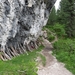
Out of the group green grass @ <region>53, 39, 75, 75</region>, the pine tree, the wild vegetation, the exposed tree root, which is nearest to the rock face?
the exposed tree root

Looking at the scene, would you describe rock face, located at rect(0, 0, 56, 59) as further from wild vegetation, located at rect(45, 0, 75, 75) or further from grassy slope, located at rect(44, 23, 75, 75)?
wild vegetation, located at rect(45, 0, 75, 75)

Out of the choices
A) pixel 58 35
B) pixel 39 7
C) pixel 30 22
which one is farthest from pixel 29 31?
pixel 58 35

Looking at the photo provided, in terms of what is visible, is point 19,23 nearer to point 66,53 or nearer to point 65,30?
point 66,53

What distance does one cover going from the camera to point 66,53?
105 ft

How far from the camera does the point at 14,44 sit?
104 feet

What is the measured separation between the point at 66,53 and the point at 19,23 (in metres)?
8.09

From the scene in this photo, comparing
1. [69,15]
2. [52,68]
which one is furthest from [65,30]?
[52,68]

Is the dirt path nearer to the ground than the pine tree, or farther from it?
nearer to the ground

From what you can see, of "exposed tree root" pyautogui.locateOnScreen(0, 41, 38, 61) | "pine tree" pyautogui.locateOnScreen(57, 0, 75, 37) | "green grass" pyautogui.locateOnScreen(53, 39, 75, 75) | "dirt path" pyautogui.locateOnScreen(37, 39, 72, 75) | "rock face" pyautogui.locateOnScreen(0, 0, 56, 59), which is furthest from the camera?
"pine tree" pyautogui.locateOnScreen(57, 0, 75, 37)

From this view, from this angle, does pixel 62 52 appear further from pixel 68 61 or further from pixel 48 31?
pixel 48 31

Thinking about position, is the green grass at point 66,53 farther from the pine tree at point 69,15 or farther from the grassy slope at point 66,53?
the pine tree at point 69,15

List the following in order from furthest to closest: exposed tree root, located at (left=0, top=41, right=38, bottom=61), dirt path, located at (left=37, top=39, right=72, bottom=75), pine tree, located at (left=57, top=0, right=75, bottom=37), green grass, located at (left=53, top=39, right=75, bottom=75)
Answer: pine tree, located at (left=57, top=0, right=75, bottom=37)
green grass, located at (left=53, top=39, right=75, bottom=75)
exposed tree root, located at (left=0, top=41, right=38, bottom=61)
dirt path, located at (left=37, top=39, right=72, bottom=75)

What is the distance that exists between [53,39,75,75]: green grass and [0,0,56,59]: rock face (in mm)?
4421

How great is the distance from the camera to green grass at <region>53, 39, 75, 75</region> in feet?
91.3
